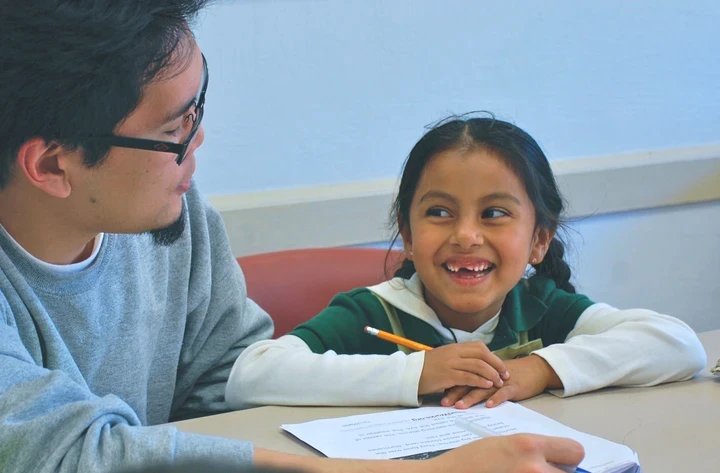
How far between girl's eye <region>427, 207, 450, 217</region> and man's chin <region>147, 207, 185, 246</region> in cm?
40

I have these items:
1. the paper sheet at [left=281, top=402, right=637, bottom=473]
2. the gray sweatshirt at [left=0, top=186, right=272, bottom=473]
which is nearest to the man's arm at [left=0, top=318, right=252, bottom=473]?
the gray sweatshirt at [left=0, top=186, right=272, bottom=473]

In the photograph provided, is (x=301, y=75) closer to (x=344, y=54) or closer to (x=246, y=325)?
(x=344, y=54)

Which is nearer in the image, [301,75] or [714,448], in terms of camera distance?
[714,448]

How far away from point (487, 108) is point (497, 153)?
1100mm

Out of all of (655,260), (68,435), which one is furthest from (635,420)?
(655,260)

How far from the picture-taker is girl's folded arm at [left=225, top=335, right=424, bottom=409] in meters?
1.25

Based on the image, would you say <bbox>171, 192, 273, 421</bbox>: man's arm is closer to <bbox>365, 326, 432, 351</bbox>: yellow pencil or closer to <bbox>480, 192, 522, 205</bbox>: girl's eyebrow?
<bbox>365, 326, 432, 351</bbox>: yellow pencil

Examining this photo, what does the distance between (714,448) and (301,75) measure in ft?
4.94

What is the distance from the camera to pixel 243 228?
228 cm

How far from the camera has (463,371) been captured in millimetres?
1245

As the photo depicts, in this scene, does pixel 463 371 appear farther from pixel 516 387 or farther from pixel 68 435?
pixel 68 435

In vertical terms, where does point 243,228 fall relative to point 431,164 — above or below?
below

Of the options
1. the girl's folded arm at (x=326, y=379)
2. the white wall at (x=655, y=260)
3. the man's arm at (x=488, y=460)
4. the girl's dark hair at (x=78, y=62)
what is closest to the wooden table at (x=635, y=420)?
the girl's folded arm at (x=326, y=379)

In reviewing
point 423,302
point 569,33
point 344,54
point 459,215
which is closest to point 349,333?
point 423,302
